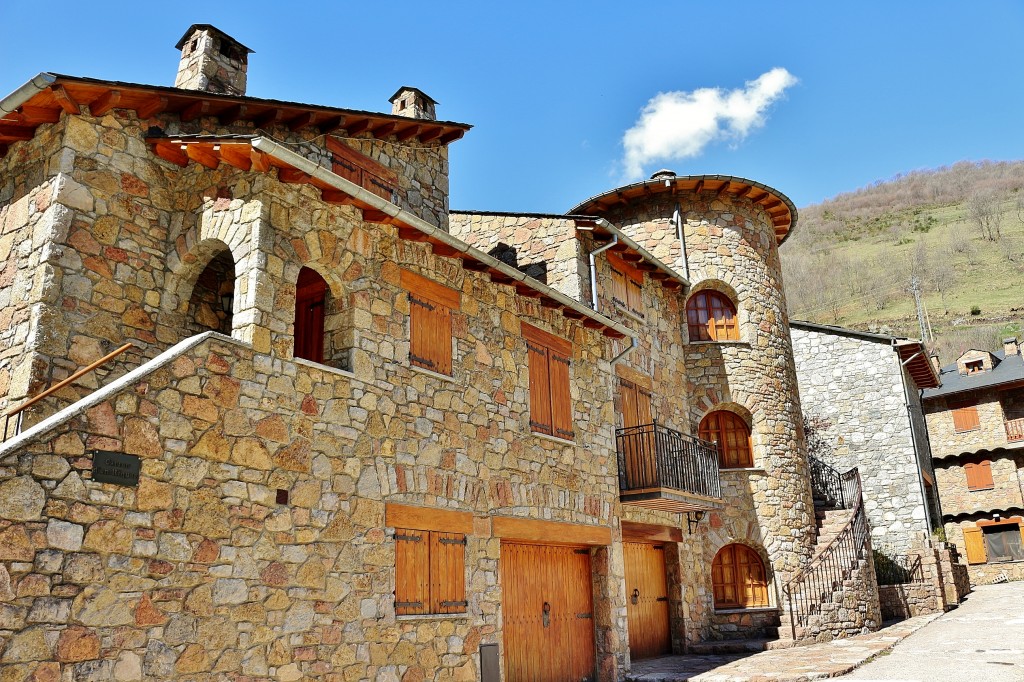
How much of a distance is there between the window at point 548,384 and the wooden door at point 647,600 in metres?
3.40

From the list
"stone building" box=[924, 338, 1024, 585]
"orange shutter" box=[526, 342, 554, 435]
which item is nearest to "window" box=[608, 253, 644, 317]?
"orange shutter" box=[526, 342, 554, 435]

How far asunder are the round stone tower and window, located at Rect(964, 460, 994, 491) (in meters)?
14.9

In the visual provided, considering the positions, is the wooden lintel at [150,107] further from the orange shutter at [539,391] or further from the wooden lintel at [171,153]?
the orange shutter at [539,391]

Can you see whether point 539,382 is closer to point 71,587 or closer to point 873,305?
point 71,587

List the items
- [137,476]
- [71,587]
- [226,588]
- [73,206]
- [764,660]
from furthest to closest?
[764,660], [73,206], [226,588], [137,476], [71,587]

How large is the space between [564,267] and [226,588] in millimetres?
8988

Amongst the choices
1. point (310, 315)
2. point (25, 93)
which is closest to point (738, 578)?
point (310, 315)

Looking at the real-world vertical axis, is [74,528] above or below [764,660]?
above

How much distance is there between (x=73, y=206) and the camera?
7902mm

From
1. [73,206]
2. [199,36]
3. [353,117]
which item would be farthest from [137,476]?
[199,36]

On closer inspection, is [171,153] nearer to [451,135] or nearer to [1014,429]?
[451,135]

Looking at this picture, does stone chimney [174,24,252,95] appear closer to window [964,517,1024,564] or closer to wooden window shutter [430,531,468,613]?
wooden window shutter [430,531,468,613]

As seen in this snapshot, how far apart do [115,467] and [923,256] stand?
7017 centimetres

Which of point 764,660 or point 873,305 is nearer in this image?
point 764,660
